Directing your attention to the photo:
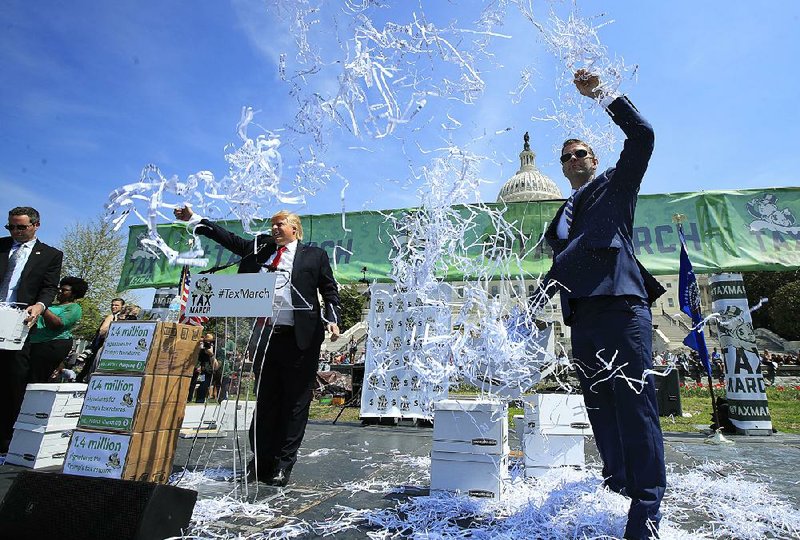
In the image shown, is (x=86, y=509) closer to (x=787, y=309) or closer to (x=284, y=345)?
(x=284, y=345)

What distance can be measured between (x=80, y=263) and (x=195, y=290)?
1132 inches

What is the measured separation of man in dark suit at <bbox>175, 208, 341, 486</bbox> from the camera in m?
3.09

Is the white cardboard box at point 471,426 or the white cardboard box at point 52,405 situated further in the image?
the white cardboard box at point 52,405

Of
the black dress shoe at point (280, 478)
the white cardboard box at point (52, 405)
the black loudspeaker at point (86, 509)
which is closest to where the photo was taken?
the black loudspeaker at point (86, 509)

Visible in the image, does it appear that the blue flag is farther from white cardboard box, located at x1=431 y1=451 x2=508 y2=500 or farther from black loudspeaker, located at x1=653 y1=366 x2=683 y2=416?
white cardboard box, located at x1=431 y1=451 x2=508 y2=500

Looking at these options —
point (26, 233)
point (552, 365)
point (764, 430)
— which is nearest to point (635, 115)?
point (552, 365)

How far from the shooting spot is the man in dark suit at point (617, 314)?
6.37 feet

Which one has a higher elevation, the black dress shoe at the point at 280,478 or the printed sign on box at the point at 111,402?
the printed sign on box at the point at 111,402

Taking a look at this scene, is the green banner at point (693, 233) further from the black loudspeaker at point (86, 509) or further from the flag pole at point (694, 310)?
the black loudspeaker at point (86, 509)

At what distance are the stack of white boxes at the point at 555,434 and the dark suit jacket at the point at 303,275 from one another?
163 centimetres

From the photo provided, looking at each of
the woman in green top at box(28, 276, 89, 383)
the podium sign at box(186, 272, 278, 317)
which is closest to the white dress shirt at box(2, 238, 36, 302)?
the woman in green top at box(28, 276, 89, 383)

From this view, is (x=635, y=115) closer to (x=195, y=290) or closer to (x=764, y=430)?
(x=195, y=290)

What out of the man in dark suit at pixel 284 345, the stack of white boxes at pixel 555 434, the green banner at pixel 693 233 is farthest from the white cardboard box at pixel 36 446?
the green banner at pixel 693 233

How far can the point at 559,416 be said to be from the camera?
3.35 meters
